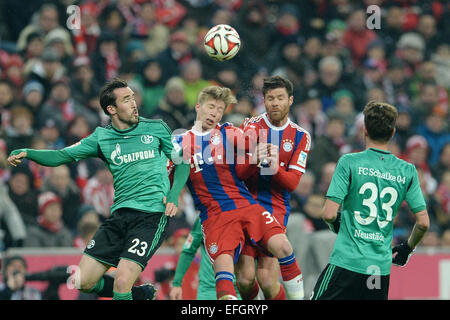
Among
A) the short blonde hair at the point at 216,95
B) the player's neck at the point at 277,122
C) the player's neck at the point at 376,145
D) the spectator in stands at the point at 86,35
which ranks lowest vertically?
the player's neck at the point at 376,145

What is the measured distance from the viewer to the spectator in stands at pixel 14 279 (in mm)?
8695

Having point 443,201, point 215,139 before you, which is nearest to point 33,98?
point 215,139

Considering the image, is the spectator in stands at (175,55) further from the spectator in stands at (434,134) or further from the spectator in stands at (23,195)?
the spectator in stands at (434,134)

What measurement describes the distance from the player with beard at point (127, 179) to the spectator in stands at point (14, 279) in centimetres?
170

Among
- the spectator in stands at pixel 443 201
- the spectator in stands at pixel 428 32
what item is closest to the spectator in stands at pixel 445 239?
the spectator in stands at pixel 443 201

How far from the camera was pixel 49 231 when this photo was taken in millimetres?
10109

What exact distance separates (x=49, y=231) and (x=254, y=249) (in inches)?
148

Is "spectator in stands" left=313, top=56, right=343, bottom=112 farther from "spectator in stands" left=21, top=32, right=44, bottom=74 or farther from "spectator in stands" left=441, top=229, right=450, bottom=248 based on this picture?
"spectator in stands" left=21, top=32, right=44, bottom=74

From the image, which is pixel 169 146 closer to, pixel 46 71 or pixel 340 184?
pixel 340 184

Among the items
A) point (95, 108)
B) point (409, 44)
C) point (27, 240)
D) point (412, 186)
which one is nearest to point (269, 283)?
point (412, 186)

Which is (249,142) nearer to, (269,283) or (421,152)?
(269,283)

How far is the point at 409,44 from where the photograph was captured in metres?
15.6

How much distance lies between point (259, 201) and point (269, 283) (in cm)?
79

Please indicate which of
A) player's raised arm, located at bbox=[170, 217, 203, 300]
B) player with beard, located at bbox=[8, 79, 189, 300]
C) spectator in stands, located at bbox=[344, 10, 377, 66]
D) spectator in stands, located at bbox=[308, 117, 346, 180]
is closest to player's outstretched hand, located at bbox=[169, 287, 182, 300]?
player's raised arm, located at bbox=[170, 217, 203, 300]
